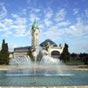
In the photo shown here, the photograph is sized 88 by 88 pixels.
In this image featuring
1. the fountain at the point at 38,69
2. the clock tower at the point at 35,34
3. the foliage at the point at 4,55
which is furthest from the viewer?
the clock tower at the point at 35,34

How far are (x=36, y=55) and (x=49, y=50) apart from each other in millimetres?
34522

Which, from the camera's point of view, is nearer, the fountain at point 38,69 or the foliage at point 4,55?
the fountain at point 38,69

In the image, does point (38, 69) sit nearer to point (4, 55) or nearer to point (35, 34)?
point (4, 55)

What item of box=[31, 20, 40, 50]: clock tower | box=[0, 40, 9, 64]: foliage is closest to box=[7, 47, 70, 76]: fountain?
box=[0, 40, 9, 64]: foliage

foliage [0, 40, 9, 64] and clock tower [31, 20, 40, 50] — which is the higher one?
clock tower [31, 20, 40, 50]

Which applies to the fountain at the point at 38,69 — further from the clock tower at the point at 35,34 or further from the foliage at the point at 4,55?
the clock tower at the point at 35,34

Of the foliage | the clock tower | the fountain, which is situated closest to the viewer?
the fountain

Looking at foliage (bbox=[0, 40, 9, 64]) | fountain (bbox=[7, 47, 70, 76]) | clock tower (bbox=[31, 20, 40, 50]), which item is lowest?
fountain (bbox=[7, 47, 70, 76])

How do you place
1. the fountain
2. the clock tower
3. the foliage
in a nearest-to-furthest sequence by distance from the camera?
the fountain → the foliage → the clock tower

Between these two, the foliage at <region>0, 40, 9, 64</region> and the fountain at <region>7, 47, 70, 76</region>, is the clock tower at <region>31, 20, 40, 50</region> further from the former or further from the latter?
the foliage at <region>0, 40, 9, 64</region>

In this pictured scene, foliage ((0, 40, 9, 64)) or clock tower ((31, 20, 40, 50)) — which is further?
clock tower ((31, 20, 40, 50))

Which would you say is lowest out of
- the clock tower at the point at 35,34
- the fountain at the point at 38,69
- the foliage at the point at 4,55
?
the fountain at the point at 38,69

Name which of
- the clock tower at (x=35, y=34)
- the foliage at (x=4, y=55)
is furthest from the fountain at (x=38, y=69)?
the clock tower at (x=35, y=34)

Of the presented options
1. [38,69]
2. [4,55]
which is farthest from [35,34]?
[38,69]
